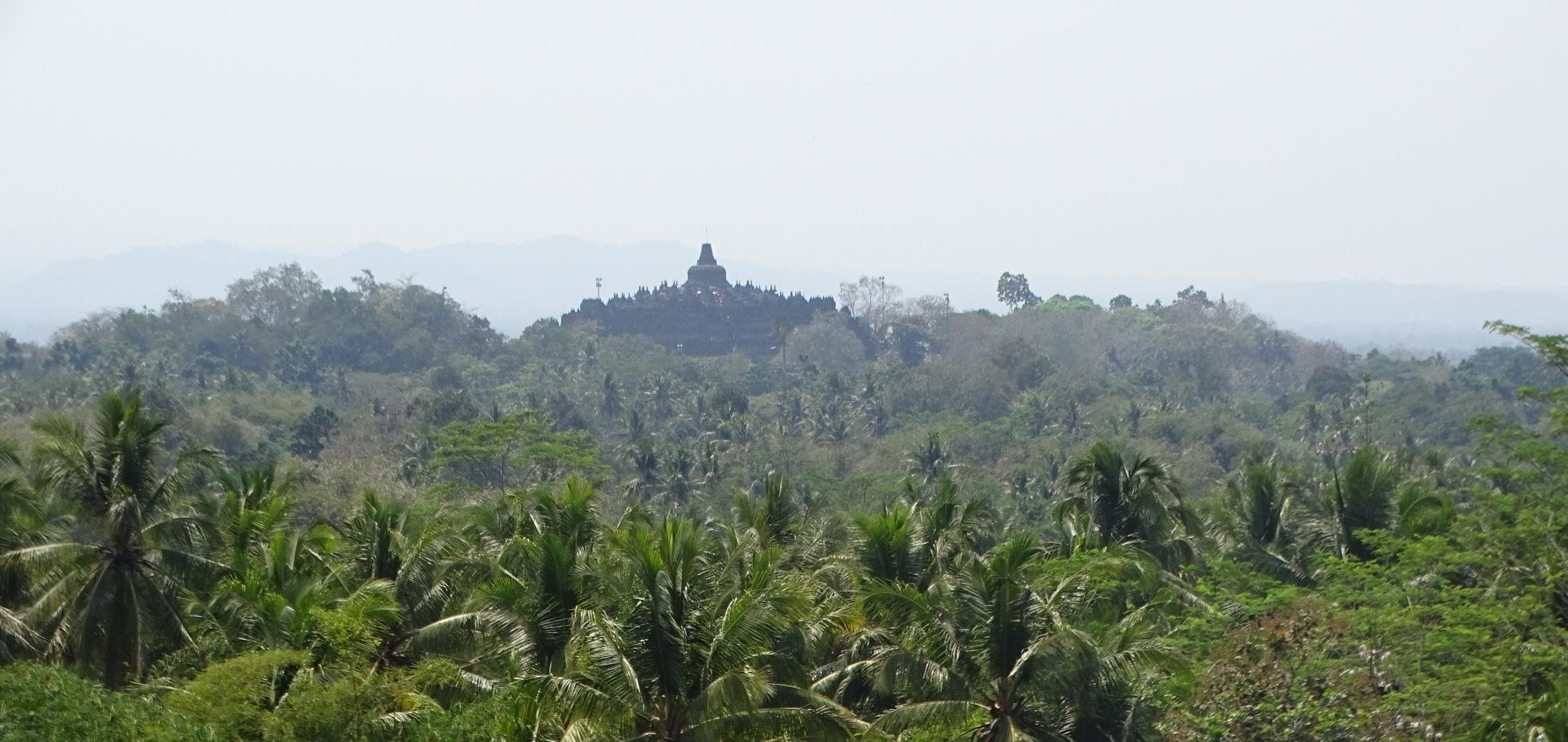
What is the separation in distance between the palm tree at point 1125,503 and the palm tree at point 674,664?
16315 millimetres

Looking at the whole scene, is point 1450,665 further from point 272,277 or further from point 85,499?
point 272,277

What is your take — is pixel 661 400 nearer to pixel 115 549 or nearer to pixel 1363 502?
pixel 1363 502

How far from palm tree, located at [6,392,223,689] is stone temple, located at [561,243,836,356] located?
101375 millimetres

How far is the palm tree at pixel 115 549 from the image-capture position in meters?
19.8

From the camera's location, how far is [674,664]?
15.0 metres

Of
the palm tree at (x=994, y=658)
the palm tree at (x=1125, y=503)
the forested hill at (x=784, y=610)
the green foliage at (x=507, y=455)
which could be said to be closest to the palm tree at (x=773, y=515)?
the forested hill at (x=784, y=610)

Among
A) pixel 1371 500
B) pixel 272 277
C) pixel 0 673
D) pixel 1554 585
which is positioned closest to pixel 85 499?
pixel 0 673

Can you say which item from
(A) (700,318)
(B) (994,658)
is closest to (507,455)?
(B) (994,658)

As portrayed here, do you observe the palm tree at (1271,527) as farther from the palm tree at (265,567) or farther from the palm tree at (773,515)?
the palm tree at (265,567)

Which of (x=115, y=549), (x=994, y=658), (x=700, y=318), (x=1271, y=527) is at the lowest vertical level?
(x=1271, y=527)

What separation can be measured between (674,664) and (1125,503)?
18053 mm

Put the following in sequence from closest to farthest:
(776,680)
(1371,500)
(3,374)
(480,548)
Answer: (776,680) < (480,548) < (1371,500) < (3,374)

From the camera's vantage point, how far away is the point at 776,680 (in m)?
17.3

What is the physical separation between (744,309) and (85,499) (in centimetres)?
10506
